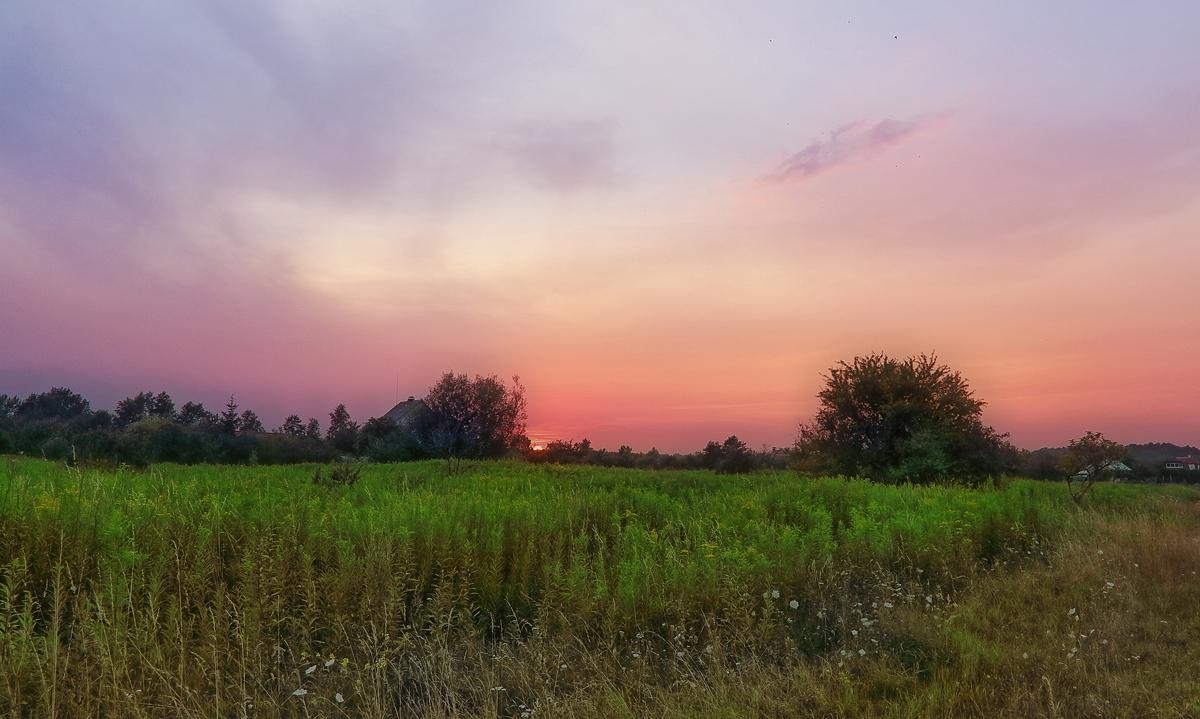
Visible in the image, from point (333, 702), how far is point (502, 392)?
151ft

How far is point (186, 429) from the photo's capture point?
38656 millimetres

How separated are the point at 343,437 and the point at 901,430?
4108 centimetres

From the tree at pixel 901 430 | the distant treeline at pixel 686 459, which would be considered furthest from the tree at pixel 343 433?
the tree at pixel 901 430

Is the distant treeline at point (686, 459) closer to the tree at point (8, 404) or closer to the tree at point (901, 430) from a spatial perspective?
the tree at point (901, 430)

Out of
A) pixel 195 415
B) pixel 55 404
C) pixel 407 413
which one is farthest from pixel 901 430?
pixel 55 404

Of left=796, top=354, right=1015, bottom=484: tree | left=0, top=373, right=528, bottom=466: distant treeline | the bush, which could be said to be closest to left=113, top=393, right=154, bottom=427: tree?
left=0, top=373, right=528, bottom=466: distant treeline

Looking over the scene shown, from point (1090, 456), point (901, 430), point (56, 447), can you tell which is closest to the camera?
point (1090, 456)

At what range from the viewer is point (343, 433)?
52.2 meters

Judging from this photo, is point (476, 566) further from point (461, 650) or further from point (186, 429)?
point (186, 429)

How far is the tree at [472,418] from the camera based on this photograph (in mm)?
47719

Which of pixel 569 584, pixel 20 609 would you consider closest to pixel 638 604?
pixel 569 584

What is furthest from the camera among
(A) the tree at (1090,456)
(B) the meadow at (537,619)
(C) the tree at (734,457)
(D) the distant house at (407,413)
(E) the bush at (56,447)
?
(D) the distant house at (407,413)

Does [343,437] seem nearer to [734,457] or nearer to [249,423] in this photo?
[249,423]

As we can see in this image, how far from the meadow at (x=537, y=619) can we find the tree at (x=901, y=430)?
1550 cm
